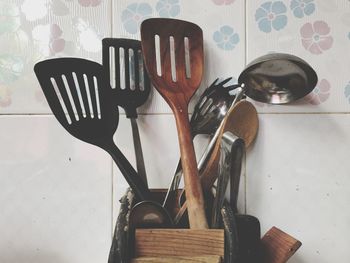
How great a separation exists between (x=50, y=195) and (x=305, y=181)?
0.42 m

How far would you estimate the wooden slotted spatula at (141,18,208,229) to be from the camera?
0.55 m

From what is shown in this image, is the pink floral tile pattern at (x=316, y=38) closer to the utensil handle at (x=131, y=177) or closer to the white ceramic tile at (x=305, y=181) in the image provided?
the white ceramic tile at (x=305, y=181)

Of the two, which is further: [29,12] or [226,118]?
[29,12]

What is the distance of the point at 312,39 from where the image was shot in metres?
0.61

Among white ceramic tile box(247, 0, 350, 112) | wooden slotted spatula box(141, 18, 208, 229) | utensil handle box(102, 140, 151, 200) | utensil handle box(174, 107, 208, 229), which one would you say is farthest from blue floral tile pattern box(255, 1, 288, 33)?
utensil handle box(102, 140, 151, 200)

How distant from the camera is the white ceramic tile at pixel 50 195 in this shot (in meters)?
0.60

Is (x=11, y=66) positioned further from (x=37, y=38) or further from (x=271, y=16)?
(x=271, y=16)

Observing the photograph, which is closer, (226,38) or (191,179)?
(191,179)

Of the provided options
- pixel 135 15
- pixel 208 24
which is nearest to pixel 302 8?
pixel 208 24

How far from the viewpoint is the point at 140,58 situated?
23.1 inches

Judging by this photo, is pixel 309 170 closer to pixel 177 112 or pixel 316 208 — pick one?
pixel 316 208

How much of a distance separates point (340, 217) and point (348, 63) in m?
0.26

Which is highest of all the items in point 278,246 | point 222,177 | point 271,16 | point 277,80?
point 271,16

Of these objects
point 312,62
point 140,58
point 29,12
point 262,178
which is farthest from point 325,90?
point 29,12
